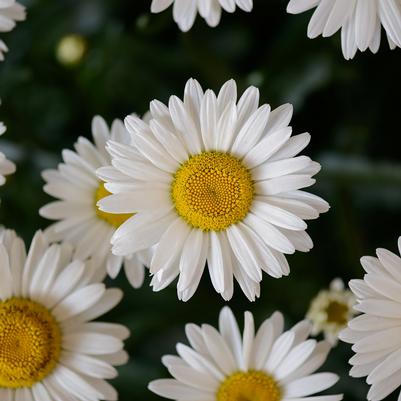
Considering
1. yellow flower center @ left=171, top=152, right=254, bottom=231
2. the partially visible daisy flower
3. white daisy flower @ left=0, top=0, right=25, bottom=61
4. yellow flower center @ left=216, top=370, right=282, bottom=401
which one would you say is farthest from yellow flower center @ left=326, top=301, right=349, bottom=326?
white daisy flower @ left=0, top=0, right=25, bottom=61

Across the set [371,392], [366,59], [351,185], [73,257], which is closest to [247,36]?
[366,59]

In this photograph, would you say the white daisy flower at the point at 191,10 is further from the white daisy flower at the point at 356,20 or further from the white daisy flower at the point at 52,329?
the white daisy flower at the point at 52,329

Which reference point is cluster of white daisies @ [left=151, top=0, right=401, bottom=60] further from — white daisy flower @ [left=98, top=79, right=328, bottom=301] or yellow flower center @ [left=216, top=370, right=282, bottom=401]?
yellow flower center @ [left=216, top=370, right=282, bottom=401]

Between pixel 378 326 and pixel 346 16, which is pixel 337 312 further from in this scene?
pixel 346 16

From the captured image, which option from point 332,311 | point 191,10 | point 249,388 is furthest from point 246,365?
point 191,10

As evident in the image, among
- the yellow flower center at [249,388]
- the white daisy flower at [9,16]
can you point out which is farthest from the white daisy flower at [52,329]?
the white daisy flower at [9,16]
